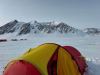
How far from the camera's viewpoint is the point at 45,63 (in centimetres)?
501

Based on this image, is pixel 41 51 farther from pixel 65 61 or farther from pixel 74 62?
pixel 74 62

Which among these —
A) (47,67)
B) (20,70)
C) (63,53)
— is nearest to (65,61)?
(63,53)

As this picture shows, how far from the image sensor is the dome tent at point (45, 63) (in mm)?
4836

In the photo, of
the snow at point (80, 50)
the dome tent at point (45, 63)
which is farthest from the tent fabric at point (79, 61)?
the snow at point (80, 50)

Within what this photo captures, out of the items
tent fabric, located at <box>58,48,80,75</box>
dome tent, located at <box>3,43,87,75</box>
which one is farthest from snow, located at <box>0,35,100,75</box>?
dome tent, located at <box>3,43,87,75</box>

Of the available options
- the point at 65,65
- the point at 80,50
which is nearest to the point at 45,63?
the point at 65,65

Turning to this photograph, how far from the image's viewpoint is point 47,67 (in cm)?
502

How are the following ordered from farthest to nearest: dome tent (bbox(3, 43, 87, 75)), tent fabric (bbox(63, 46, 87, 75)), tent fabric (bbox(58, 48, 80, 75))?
1. tent fabric (bbox(63, 46, 87, 75))
2. tent fabric (bbox(58, 48, 80, 75))
3. dome tent (bbox(3, 43, 87, 75))

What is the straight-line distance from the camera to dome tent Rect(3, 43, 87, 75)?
484 cm

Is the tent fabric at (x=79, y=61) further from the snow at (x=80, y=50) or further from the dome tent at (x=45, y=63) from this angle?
the snow at (x=80, y=50)

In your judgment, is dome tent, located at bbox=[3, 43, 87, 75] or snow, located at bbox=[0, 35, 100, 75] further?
snow, located at bbox=[0, 35, 100, 75]

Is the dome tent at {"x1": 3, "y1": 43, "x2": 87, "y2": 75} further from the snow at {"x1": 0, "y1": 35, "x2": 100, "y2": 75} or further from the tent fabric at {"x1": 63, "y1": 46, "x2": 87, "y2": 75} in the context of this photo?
the snow at {"x1": 0, "y1": 35, "x2": 100, "y2": 75}

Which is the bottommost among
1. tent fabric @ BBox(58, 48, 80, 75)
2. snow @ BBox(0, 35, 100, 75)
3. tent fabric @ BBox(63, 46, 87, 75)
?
snow @ BBox(0, 35, 100, 75)

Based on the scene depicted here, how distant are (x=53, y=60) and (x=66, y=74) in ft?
1.60
